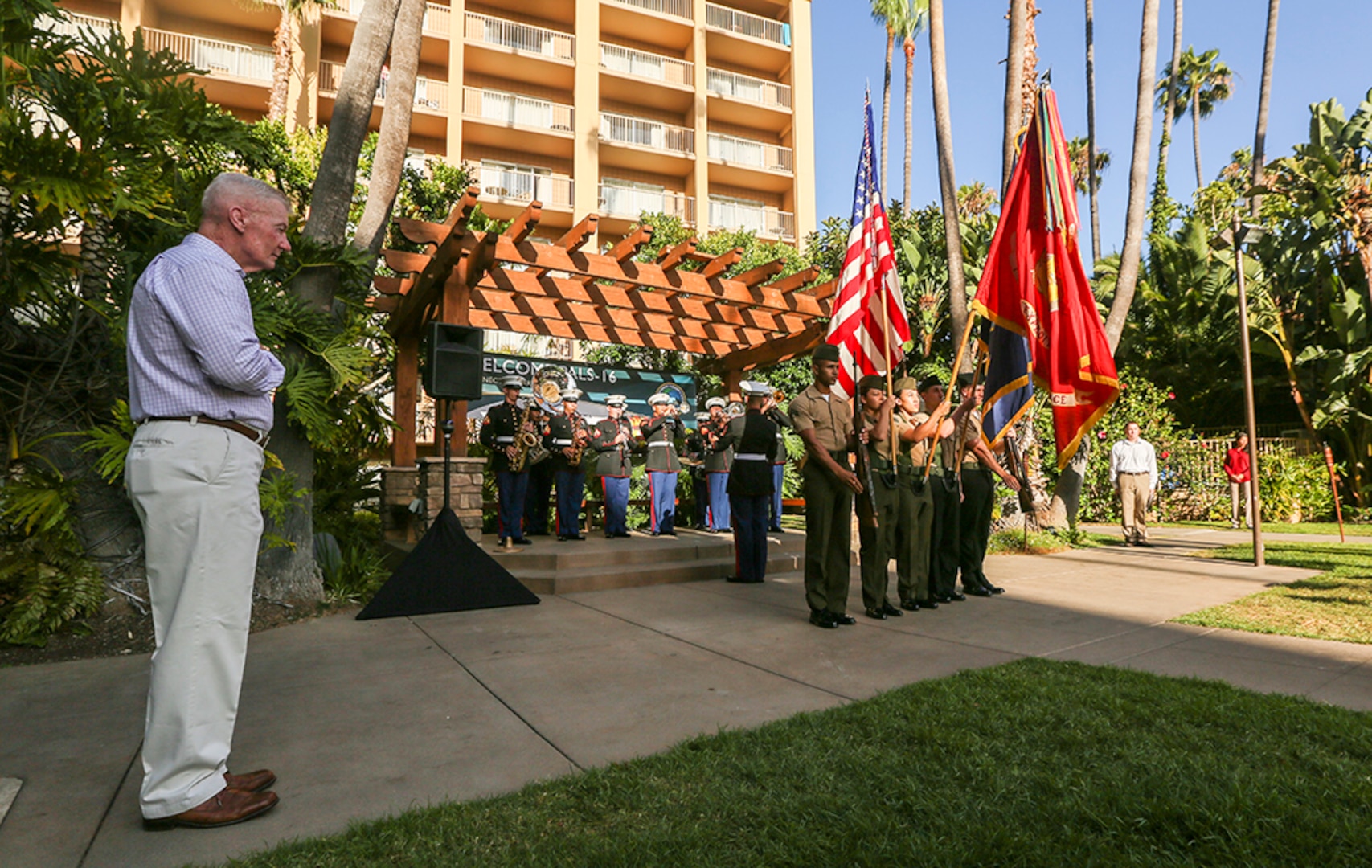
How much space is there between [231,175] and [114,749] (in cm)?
255

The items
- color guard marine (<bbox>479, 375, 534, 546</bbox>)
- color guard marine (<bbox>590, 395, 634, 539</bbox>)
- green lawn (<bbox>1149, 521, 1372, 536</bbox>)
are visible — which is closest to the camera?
color guard marine (<bbox>479, 375, 534, 546</bbox>)

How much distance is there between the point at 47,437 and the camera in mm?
5176

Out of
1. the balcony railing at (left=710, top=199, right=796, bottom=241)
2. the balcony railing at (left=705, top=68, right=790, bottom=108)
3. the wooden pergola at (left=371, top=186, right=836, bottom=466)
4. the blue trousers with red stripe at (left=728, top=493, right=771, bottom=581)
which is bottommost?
the blue trousers with red stripe at (left=728, top=493, right=771, bottom=581)

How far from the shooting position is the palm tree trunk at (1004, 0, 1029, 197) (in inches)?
448

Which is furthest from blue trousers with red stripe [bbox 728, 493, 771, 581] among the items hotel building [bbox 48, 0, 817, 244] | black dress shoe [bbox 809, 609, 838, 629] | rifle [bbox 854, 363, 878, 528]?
hotel building [bbox 48, 0, 817, 244]

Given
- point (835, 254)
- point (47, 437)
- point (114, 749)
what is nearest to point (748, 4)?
point (835, 254)

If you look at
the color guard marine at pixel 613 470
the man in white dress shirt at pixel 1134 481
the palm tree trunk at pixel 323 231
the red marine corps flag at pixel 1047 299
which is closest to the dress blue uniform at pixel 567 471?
the color guard marine at pixel 613 470

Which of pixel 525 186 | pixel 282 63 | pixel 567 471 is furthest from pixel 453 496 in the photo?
pixel 525 186

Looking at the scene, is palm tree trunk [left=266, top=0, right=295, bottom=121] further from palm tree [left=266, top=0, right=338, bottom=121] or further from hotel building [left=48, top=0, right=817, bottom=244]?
hotel building [left=48, top=0, right=817, bottom=244]

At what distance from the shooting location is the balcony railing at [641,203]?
26.5m

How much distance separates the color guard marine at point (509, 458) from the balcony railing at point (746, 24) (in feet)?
79.0

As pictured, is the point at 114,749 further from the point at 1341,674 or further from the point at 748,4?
the point at 748,4

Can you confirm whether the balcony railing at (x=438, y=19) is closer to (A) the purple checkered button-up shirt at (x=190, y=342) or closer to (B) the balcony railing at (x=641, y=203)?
(B) the balcony railing at (x=641, y=203)

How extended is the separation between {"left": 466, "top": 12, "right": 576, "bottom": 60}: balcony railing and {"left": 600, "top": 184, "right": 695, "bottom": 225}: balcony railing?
491 cm
